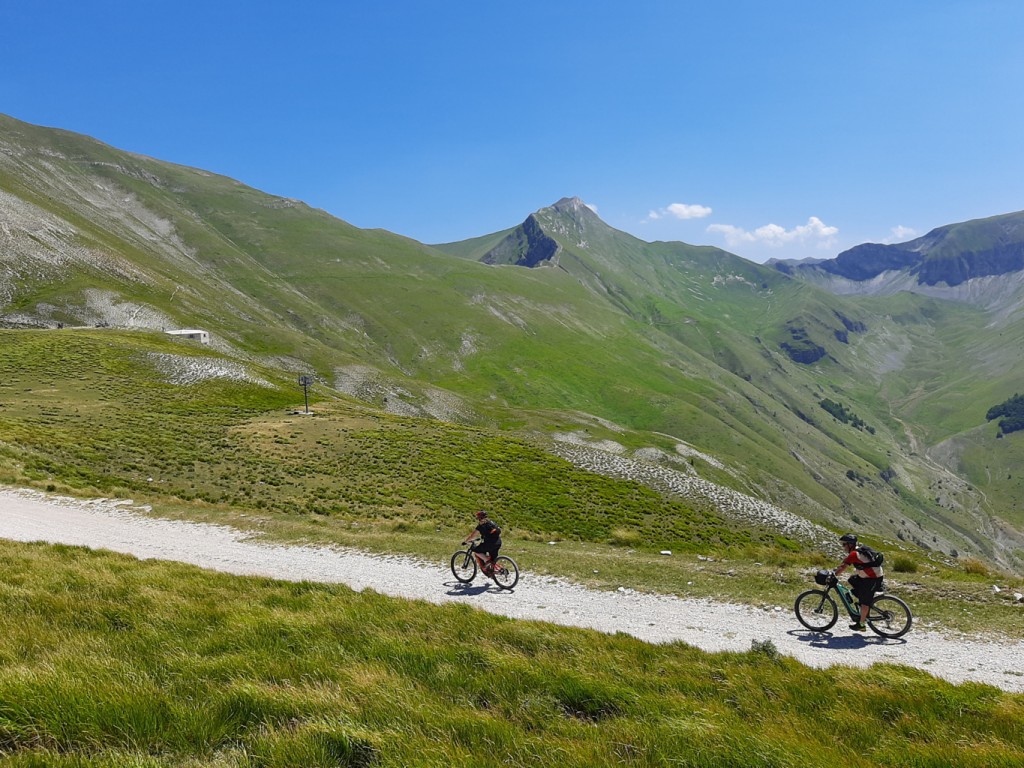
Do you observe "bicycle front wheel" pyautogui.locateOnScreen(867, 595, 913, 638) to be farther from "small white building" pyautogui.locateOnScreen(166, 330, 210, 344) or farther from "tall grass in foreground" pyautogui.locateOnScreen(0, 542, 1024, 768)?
"small white building" pyautogui.locateOnScreen(166, 330, 210, 344)

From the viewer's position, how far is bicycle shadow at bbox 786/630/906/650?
14.5 meters

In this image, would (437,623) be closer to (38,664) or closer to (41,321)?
(38,664)

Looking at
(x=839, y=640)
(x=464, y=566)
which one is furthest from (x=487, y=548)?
(x=839, y=640)

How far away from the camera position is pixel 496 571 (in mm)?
19344

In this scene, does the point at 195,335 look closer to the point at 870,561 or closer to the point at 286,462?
the point at 286,462

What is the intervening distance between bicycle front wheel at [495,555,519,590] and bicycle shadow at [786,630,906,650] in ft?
29.6

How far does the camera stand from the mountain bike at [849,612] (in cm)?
1515

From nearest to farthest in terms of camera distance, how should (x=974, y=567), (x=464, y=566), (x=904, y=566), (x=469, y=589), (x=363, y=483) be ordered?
1. (x=469, y=589)
2. (x=464, y=566)
3. (x=904, y=566)
4. (x=974, y=567)
5. (x=363, y=483)

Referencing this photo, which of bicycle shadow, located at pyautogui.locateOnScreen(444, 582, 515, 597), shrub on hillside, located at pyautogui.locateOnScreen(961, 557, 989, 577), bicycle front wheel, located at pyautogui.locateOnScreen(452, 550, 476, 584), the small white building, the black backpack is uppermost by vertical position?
the small white building

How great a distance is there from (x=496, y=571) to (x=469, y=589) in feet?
3.84

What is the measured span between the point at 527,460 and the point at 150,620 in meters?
52.6

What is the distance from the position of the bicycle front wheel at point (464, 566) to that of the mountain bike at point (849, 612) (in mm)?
10993

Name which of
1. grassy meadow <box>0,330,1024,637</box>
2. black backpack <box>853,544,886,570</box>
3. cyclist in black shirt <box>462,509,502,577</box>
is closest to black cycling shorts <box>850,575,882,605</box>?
black backpack <box>853,544,886,570</box>

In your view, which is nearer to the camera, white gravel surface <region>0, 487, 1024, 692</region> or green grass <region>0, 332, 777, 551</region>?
white gravel surface <region>0, 487, 1024, 692</region>
